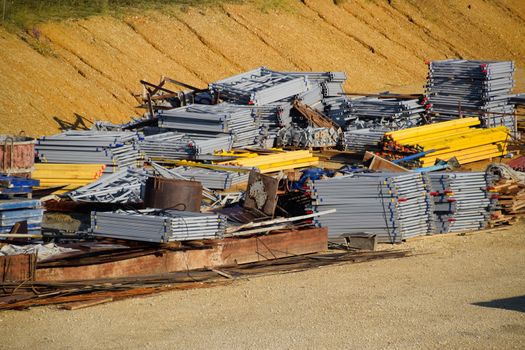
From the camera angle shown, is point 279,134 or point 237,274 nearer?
point 237,274

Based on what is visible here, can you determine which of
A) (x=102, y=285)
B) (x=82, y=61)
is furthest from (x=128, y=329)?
(x=82, y=61)

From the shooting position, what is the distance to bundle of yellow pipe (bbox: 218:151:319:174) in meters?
24.6

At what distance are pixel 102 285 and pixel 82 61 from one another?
19723mm

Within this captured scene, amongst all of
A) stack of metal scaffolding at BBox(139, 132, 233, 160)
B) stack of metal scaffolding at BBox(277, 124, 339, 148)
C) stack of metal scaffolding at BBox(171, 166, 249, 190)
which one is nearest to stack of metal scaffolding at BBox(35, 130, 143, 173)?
stack of metal scaffolding at BBox(139, 132, 233, 160)

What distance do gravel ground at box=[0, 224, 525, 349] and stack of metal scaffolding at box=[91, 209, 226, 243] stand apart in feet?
4.08

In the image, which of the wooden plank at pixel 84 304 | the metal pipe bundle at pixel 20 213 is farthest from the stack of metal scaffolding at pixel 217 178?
the wooden plank at pixel 84 304

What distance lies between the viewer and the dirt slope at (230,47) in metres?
31.8

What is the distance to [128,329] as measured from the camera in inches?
561

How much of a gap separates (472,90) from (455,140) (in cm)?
340

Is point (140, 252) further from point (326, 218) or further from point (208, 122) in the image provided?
point (208, 122)

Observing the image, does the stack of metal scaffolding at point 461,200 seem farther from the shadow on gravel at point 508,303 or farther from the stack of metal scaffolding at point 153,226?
the stack of metal scaffolding at point 153,226

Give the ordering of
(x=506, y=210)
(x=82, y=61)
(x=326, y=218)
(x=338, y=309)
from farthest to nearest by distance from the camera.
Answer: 1. (x=82, y=61)
2. (x=506, y=210)
3. (x=326, y=218)
4. (x=338, y=309)

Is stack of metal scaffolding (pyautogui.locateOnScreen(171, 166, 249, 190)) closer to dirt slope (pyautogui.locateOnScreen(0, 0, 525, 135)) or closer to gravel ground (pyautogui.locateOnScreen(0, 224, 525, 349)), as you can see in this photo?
gravel ground (pyautogui.locateOnScreen(0, 224, 525, 349))

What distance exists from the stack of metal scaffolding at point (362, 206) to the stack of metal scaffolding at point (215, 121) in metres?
7.36
